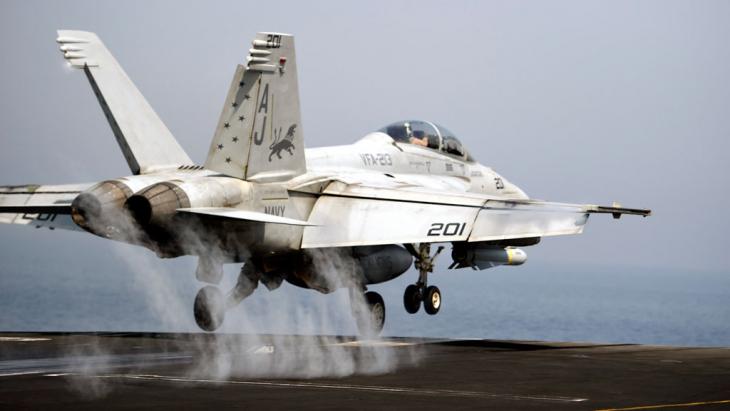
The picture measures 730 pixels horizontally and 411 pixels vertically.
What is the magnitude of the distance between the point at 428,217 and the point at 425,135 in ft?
17.8

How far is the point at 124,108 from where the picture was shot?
22.6m

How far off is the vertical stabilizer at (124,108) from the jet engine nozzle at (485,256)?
6.10 m

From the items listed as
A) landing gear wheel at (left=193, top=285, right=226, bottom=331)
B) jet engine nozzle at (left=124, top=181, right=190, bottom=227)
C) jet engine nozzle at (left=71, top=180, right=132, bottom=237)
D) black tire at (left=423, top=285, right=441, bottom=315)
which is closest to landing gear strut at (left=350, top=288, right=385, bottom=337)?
black tire at (left=423, top=285, right=441, bottom=315)

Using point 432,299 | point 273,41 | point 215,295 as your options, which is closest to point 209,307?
point 215,295

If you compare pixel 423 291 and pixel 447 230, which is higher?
pixel 447 230

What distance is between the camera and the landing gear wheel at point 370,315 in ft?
75.9

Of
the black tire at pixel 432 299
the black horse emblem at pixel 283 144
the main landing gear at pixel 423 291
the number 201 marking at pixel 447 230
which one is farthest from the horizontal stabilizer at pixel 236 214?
the black tire at pixel 432 299

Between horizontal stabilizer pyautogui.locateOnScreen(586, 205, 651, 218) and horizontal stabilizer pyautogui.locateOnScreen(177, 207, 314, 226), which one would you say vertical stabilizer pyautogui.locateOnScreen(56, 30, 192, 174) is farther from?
horizontal stabilizer pyautogui.locateOnScreen(586, 205, 651, 218)

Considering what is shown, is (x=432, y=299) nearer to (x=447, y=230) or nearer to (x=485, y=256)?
(x=485, y=256)

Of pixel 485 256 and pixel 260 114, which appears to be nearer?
pixel 260 114

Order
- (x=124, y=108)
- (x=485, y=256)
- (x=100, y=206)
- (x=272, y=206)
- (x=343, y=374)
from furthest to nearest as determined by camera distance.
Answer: (x=485, y=256), (x=124, y=108), (x=272, y=206), (x=100, y=206), (x=343, y=374)

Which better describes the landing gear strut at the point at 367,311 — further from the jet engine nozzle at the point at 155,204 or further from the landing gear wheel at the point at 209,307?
the jet engine nozzle at the point at 155,204

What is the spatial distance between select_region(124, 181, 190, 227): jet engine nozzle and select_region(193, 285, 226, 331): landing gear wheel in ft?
9.66

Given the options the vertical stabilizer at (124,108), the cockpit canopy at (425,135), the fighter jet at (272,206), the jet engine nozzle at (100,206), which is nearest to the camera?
the jet engine nozzle at (100,206)
